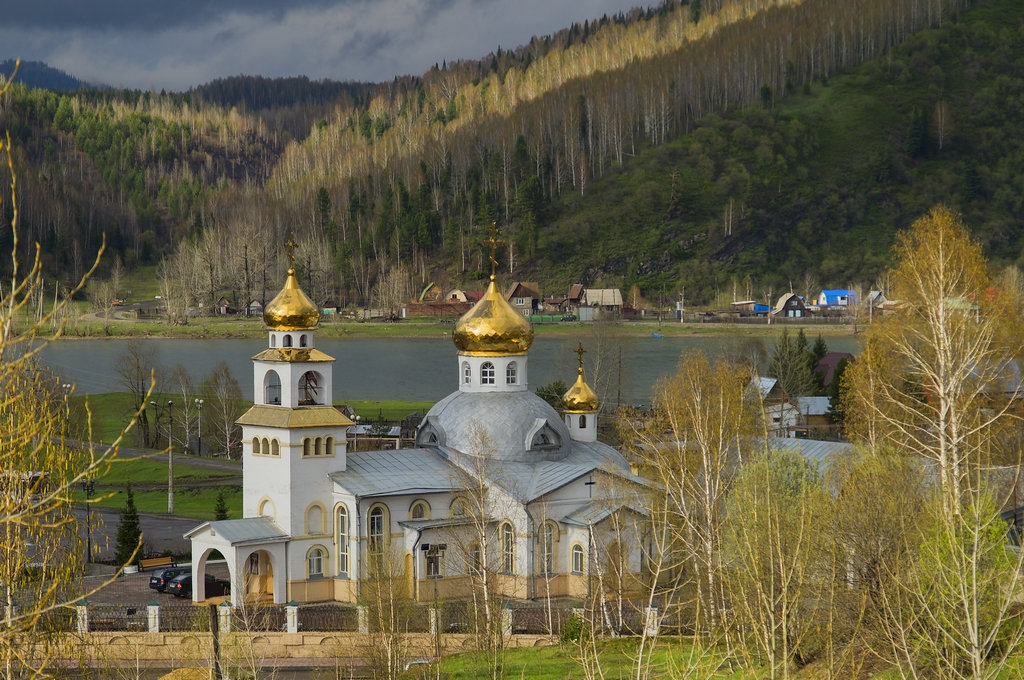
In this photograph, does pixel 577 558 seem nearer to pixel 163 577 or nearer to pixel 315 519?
pixel 315 519

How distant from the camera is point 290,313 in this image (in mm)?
24891

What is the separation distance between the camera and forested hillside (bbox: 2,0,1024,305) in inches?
3681

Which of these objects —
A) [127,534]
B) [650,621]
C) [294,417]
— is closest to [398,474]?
[294,417]

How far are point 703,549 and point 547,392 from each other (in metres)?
25.6

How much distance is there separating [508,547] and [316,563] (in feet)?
11.2

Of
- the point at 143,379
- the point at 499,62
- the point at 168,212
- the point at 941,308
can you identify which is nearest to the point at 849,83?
the point at 499,62

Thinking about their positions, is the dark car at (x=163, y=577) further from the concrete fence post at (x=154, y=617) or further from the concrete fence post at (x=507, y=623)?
the concrete fence post at (x=507, y=623)

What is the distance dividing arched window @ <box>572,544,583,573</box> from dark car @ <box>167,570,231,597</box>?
6.07 metres

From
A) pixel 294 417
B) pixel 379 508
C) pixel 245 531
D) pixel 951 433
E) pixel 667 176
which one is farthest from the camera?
pixel 667 176

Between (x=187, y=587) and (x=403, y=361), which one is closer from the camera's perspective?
(x=187, y=587)

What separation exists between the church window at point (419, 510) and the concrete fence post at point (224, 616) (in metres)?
4.16

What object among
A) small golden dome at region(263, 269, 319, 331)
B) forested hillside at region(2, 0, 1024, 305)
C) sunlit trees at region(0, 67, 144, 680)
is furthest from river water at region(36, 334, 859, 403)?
sunlit trees at region(0, 67, 144, 680)

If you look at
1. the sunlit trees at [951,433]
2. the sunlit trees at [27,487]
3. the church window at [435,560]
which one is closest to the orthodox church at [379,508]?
the church window at [435,560]

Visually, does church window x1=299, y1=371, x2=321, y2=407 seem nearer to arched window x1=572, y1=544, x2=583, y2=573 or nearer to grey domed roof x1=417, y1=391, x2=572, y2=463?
grey domed roof x1=417, y1=391, x2=572, y2=463
